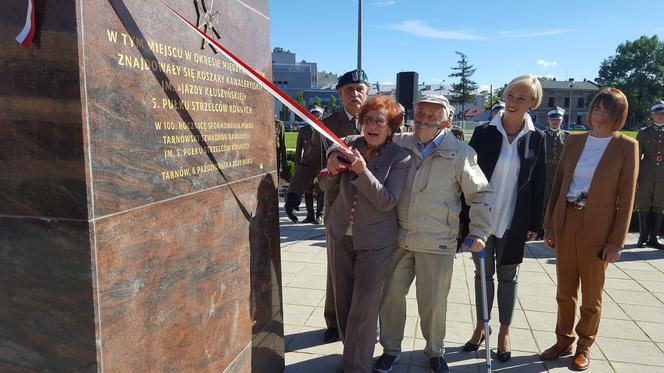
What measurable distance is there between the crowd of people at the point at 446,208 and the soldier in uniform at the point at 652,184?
4641mm

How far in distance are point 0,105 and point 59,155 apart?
0.24 metres

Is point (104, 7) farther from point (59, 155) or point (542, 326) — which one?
point (542, 326)

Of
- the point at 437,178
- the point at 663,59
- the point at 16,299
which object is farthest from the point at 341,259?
the point at 663,59

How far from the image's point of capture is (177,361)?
2.08 metres

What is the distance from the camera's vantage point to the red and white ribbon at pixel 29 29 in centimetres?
138

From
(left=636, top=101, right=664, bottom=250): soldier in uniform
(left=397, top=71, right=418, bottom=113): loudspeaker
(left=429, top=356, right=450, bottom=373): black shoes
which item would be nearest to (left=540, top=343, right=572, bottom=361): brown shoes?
Result: (left=429, top=356, right=450, bottom=373): black shoes

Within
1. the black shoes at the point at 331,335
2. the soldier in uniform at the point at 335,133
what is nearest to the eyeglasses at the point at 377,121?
the soldier in uniform at the point at 335,133

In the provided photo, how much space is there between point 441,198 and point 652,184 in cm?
607

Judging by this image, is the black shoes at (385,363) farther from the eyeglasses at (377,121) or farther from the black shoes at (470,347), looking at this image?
the eyeglasses at (377,121)

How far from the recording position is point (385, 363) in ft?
10.6

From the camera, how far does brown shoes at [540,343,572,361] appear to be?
137 inches

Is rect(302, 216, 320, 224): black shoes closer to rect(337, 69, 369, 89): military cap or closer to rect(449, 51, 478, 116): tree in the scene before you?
rect(337, 69, 369, 89): military cap

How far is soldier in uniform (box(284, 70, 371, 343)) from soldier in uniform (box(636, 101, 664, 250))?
5651 millimetres

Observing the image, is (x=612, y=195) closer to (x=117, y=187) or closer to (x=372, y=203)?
(x=372, y=203)
